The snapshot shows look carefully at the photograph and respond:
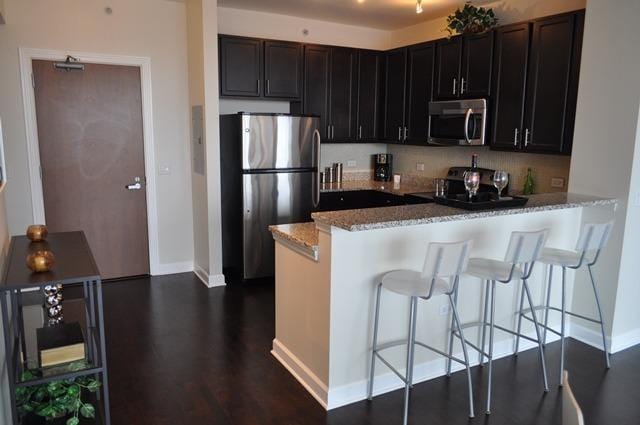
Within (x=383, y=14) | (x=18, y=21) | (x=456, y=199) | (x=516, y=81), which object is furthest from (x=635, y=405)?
(x=18, y=21)

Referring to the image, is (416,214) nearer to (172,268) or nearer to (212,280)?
(212,280)

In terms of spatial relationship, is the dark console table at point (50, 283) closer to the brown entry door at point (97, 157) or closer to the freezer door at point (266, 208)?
the brown entry door at point (97, 157)

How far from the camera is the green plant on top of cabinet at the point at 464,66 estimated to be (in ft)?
14.4

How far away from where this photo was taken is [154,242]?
5051 mm

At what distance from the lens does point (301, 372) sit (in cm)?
303

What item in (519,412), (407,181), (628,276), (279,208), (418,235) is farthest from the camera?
(407,181)

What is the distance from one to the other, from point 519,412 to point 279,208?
9.76ft

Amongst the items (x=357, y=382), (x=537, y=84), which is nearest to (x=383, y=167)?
(x=537, y=84)

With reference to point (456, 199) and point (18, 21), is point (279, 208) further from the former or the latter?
Answer: point (18, 21)

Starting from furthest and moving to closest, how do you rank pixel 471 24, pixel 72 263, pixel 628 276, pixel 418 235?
pixel 471 24, pixel 628 276, pixel 418 235, pixel 72 263

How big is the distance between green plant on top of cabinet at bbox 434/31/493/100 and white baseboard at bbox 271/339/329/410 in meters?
2.90

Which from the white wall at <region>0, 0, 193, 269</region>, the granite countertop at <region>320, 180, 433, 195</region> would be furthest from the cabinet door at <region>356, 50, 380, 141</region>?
the white wall at <region>0, 0, 193, 269</region>

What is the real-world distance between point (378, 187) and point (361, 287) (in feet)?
9.44

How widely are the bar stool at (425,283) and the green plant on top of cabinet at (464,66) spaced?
7.95 feet
